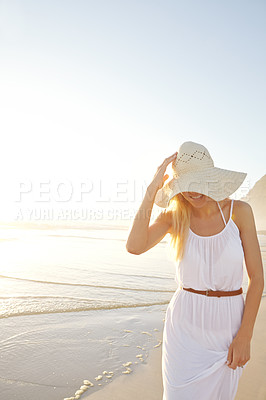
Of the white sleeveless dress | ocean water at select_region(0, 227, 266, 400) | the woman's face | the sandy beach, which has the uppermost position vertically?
the woman's face

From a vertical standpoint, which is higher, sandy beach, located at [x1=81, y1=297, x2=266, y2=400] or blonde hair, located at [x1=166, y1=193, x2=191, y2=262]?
blonde hair, located at [x1=166, y1=193, x2=191, y2=262]

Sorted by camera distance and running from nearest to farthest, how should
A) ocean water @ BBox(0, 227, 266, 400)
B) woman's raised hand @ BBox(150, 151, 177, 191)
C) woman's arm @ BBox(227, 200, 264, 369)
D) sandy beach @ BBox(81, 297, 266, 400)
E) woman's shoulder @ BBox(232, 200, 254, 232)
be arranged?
1. woman's arm @ BBox(227, 200, 264, 369)
2. woman's shoulder @ BBox(232, 200, 254, 232)
3. woman's raised hand @ BBox(150, 151, 177, 191)
4. sandy beach @ BBox(81, 297, 266, 400)
5. ocean water @ BBox(0, 227, 266, 400)

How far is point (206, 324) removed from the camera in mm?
2098

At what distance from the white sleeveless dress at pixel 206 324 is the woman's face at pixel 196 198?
19 cm

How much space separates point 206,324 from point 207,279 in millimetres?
271

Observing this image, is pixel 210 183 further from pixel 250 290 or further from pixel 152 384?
pixel 152 384

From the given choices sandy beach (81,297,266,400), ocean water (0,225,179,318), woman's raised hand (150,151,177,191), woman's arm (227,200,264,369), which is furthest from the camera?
ocean water (0,225,179,318)

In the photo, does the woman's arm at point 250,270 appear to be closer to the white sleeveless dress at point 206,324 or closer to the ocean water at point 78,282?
the white sleeveless dress at point 206,324

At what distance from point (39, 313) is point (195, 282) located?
425 centimetres

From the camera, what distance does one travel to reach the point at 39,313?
568cm

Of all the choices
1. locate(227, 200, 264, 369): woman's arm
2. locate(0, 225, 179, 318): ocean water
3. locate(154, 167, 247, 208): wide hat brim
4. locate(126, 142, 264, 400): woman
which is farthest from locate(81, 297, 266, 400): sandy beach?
locate(0, 225, 179, 318): ocean water

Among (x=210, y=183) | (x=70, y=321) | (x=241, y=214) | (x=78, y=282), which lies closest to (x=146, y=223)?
(x=210, y=183)

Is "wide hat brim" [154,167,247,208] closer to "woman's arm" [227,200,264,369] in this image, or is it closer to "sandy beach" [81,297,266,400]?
"woman's arm" [227,200,264,369]

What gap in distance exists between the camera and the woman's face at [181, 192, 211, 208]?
2.28 meters
